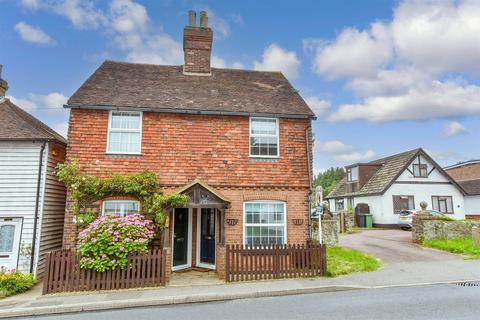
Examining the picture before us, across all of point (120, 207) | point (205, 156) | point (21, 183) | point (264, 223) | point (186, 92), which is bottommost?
point (264, 223)

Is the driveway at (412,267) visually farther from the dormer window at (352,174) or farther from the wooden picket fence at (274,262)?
the dormer window at (352,174)

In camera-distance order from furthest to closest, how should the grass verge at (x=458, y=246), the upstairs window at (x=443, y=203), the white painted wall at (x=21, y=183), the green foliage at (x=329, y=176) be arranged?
1. the green foliage at (x=329, y=176)
2. the upstairs window at (x=443, y=203)
3. the grass verge at (x=458, y=246)
4. the white painted wall at (x=21, y=183)

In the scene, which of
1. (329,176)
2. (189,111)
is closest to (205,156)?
(189,111)

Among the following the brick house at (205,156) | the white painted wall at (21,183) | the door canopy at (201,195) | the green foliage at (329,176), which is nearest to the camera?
the white painted wall at (21,183)

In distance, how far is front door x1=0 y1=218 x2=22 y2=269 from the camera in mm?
10812

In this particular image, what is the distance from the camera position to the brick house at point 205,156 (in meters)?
11.8

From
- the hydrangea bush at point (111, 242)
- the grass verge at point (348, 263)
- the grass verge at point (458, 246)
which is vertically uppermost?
the hydrangea bush at point (111, 242)

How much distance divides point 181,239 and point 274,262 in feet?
13.5

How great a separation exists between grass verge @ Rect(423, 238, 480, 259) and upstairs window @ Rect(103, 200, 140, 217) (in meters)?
13.7

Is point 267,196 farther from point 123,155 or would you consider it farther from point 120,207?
point 123,155

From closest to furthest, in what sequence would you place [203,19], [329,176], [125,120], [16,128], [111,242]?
[111,242]
[16,128]
[125,120]
[203,19]
[329,176]

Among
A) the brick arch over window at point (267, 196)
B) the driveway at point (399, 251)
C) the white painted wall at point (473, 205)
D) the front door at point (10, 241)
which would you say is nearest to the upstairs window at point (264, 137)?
the brick arch over window at point (267, 196)

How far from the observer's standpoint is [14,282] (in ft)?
31.7

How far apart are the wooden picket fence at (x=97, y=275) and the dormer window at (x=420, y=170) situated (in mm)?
24980
